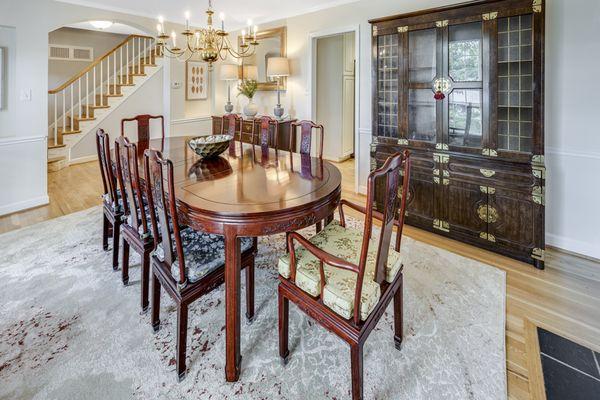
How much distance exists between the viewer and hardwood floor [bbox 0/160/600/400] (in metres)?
1.60

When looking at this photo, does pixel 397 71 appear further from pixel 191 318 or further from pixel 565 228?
pixel 191 318

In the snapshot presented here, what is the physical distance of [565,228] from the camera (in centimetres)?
277

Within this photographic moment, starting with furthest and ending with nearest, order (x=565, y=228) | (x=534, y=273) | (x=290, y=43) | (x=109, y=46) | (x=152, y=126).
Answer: (x=109, y=46)
(x=152, y=126)
(x=290, y=43)
(x=565, y=228)
(x=534, y=273)

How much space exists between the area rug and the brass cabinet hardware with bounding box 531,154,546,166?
34.1 inches

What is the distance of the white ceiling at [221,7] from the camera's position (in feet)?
14.0

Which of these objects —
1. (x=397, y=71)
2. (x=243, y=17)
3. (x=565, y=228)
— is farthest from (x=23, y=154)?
(x=565, y=228)

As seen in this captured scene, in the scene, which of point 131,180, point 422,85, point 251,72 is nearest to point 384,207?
point 131,180

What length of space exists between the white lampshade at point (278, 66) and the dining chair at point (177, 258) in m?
3.73

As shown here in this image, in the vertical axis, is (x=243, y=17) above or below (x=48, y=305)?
above

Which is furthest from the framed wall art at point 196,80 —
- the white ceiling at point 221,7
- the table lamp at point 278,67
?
the table lamp at point 278,67

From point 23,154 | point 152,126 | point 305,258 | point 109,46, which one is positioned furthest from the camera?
point 109,46

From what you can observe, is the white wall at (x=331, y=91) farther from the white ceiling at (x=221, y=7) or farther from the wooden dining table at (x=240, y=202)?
the wooden dining table at (x=240, y=202)

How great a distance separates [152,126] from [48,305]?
5434mm

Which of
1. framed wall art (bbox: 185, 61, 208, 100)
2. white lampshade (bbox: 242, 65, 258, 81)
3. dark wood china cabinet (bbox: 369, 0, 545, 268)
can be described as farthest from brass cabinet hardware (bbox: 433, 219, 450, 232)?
framed wall art (bbox: 185, 61, 208, 100)
